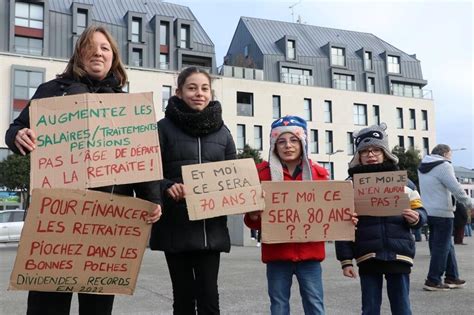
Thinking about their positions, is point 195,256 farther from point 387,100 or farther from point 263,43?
point 387,100

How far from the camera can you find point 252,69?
42.9 m

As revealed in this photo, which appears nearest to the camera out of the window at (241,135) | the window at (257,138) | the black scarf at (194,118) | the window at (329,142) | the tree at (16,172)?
the black scarf at (194,118)

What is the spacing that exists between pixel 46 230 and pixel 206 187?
39.3 inches

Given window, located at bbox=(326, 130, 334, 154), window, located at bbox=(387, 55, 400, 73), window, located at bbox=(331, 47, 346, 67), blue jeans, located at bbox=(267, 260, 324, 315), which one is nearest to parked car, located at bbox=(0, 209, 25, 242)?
blue jeans, located at bbox=(267, 260, 324, 315)

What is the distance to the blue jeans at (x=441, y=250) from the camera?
6527mm

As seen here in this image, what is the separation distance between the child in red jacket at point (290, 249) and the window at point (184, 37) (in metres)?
38.1

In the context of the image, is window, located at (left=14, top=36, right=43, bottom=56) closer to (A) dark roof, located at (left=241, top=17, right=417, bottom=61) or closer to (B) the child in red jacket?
(A) dark roof, located at (left=241, top=17, right=417, bottom=61)

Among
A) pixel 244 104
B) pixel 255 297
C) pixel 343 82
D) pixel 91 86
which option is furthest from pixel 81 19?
pixel 91 86

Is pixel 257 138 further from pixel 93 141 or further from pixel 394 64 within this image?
pixel 93 141

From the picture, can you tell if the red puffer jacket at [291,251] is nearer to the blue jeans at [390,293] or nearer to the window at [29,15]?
the blue jeans at [390,293]

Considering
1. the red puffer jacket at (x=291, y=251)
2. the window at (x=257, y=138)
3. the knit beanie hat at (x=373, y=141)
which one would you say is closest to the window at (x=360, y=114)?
the window at (x=257, y=138)

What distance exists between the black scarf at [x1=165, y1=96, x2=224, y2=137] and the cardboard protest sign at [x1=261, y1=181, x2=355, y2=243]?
0.55m

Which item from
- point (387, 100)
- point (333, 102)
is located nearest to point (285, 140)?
point (333, 102)

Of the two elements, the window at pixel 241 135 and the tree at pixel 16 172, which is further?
the window at pixel 241 135
